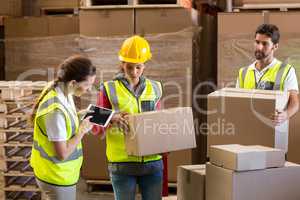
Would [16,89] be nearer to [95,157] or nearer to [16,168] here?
[16,168]

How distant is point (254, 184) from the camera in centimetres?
247

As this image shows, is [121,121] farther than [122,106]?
No

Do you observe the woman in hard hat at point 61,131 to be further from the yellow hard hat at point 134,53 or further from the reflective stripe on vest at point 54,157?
the yellow hard hat at point 134,53

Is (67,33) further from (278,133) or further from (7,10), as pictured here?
(278,133)

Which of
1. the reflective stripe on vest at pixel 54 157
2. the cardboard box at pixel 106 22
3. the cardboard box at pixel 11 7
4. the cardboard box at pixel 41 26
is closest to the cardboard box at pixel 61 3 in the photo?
the cardboard box at pixel 11 7

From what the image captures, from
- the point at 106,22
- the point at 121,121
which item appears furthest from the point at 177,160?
the point at 121,121

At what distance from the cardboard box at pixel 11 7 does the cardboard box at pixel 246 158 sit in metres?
3.87

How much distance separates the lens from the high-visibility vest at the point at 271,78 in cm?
344

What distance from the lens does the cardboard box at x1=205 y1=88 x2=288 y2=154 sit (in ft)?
9.78

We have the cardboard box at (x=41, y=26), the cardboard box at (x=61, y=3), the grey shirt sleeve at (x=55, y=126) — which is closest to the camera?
the grey shirt sleeve at (x=55, y=126)

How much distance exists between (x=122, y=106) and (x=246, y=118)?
76cm

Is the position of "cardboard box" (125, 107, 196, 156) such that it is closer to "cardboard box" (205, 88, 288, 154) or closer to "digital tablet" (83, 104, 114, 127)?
"digital tablet" (83, 104, 114, 127)

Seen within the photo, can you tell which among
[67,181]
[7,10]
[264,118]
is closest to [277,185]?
[264,118]

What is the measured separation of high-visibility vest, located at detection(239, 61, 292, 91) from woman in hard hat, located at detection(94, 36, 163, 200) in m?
0.86
